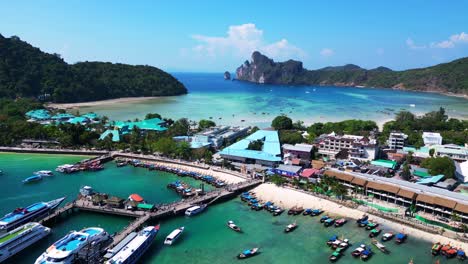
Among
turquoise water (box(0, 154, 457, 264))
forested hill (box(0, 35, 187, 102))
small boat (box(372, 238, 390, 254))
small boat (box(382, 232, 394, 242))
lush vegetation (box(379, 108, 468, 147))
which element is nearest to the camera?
turquoise water (box(0, 154, 457, 264))

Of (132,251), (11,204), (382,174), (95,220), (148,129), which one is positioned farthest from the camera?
(148,129)

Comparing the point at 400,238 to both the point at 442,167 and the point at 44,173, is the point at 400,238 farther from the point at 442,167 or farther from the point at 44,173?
the point at 44,173

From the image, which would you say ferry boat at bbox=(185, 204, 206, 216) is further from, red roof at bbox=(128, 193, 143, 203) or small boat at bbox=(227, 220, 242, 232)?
red roof at bbox=(128, 193, 143, 203)

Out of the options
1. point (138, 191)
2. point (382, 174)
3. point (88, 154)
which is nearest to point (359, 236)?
point (382, 174)

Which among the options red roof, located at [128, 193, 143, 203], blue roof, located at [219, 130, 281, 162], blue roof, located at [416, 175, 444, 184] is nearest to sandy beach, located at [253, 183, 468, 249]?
blue roof, located at [219, 130, 281, 162]

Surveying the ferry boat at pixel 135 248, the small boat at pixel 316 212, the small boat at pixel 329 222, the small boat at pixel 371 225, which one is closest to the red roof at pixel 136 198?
the ferry boat at pixel 135 248

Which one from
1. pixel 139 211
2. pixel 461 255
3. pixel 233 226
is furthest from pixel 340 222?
Result: pixel 139 211

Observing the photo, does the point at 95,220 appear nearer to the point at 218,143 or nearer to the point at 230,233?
the point at 230,233
